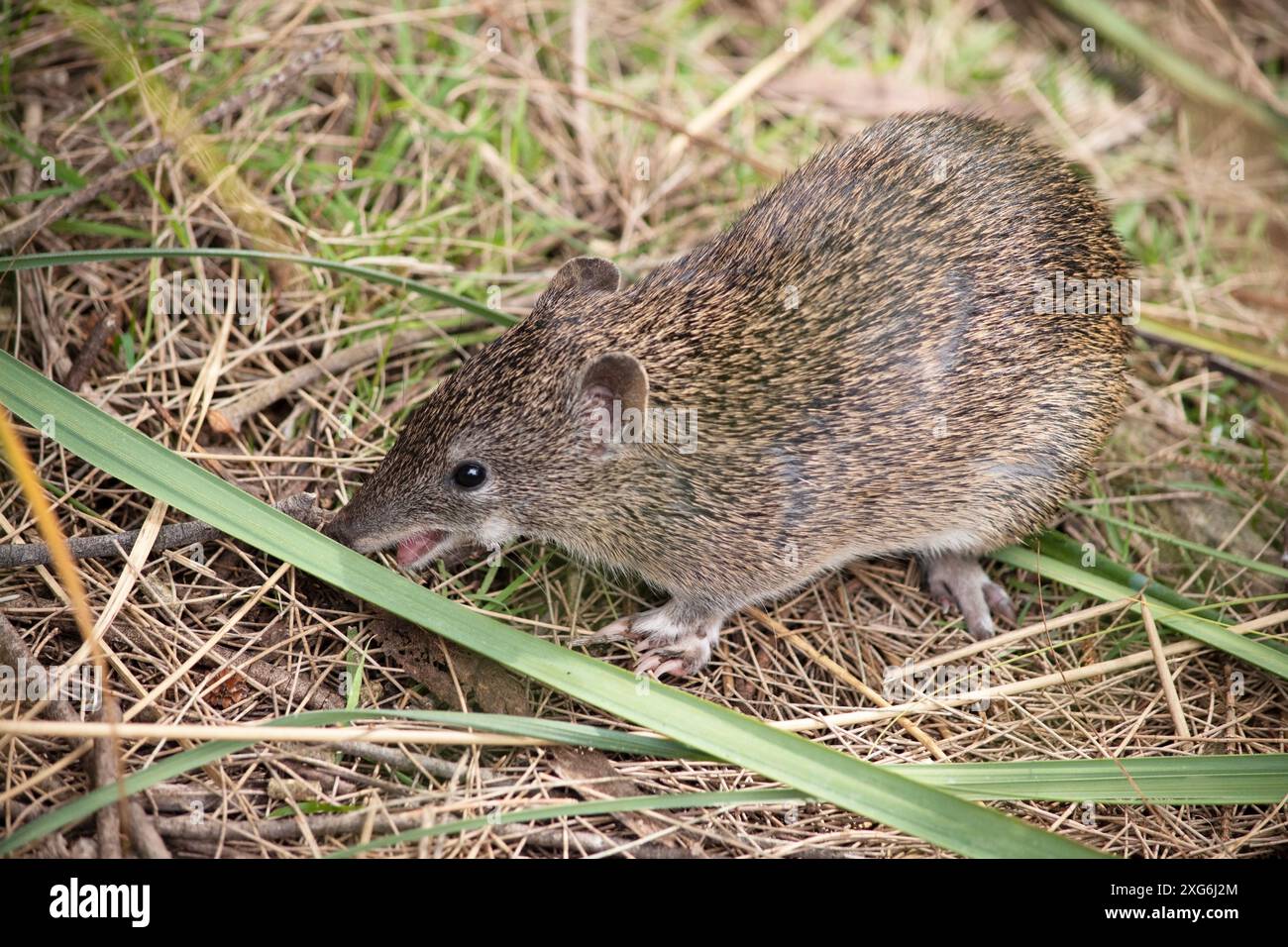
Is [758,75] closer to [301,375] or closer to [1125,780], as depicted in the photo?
[301,375]

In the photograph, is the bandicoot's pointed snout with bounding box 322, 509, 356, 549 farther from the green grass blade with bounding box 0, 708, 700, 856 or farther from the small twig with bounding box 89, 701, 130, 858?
the small twig with bounding box 89, 701, 130, 858

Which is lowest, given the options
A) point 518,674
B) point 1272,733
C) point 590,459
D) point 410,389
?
point 1272,733

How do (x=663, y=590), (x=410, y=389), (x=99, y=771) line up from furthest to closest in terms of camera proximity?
1. (x=410, y=389)
2. (x=663, y=590)
3. (x=99, y=771)

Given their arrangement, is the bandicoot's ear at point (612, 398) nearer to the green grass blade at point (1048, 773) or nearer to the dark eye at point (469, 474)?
the dark eye at point (469, 474)

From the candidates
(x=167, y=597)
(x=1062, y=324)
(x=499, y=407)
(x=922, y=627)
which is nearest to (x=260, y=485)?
(x=167, y=597)

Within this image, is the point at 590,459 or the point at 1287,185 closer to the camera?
the point at 590,459

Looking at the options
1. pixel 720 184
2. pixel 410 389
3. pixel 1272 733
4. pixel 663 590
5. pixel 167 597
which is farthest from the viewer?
pixel 720 184

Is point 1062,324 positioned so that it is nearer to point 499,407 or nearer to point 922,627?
point 922,627

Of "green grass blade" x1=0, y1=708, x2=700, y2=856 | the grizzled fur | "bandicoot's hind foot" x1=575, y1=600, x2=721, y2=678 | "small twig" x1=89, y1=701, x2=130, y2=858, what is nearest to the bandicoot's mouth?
the grizzled fur
